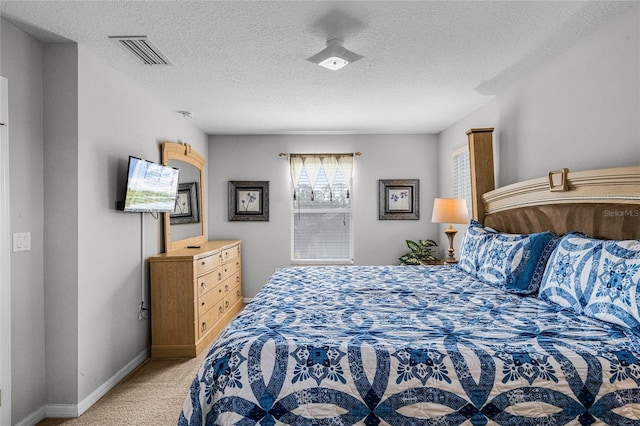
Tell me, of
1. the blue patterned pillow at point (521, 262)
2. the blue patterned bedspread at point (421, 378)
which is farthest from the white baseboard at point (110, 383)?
the blue patterned pillow at point (521, 262)

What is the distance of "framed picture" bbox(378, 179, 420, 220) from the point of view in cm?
559

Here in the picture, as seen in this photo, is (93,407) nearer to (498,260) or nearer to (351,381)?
(351,381)

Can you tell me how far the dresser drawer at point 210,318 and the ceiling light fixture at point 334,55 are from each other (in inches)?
103

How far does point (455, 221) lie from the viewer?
4207mm

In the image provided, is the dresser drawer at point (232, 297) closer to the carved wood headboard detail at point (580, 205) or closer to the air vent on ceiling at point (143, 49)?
the air vent on ceiling at point (143, 49)

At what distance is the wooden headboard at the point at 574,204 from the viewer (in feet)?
7.08

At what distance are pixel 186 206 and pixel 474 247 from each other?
125 inches

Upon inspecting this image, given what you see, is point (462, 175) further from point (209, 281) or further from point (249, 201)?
point (209, 281)

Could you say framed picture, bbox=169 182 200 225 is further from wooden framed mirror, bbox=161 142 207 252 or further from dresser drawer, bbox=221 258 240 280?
A: dresser drawer, bbox=221 258 240 280

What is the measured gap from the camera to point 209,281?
404 centimetres

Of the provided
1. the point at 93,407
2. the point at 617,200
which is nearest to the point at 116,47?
the point at 93,407

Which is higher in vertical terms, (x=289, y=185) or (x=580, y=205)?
(x=289, y=185)

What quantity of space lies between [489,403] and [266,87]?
9.70 ft

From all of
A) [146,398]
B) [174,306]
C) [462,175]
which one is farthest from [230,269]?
[462,175]
